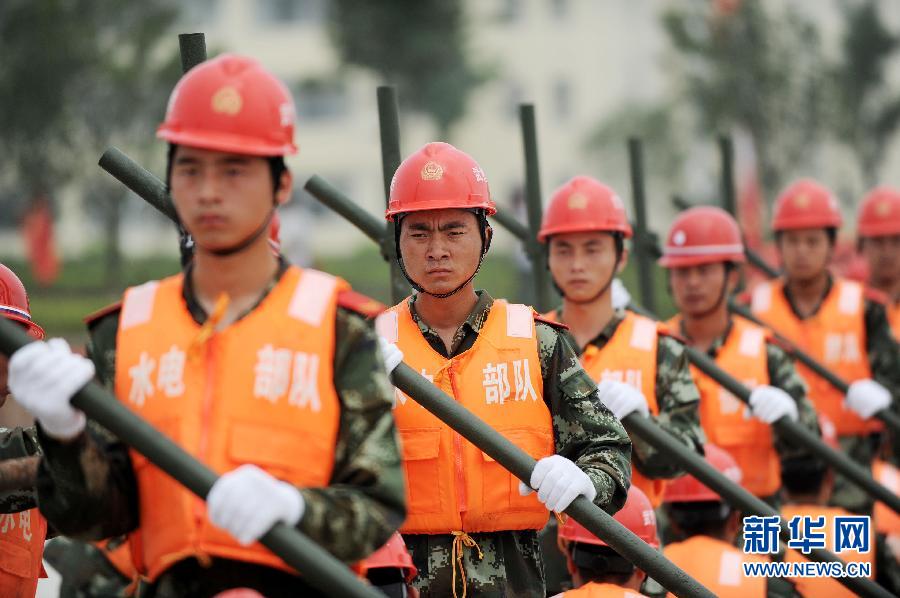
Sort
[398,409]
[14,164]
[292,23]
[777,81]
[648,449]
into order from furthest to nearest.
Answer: [292,23]
[777,81]
[14,164]
[648,449]
[398,409]

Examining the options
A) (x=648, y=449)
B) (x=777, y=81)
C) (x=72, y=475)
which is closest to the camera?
(x=72, y=475)

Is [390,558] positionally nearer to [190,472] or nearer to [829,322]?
[190,472]

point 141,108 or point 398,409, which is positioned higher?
point 141,108

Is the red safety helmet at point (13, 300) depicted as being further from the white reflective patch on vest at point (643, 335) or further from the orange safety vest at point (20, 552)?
the white reflective patch on vest at point (643, 335)

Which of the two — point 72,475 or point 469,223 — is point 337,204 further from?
point 72,475


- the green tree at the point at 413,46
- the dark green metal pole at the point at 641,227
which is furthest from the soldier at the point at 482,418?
the green tree at the point at 413,46

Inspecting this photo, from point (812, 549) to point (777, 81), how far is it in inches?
960

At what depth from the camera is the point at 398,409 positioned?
16.9 ft

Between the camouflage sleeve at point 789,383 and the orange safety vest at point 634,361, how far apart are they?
4.66 feet

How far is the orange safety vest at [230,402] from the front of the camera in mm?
3498

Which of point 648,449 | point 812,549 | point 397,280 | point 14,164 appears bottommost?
point 812,549

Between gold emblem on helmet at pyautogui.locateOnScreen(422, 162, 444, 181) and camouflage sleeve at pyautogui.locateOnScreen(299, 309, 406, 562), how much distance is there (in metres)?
1.65

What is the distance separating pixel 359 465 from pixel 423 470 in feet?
5.11

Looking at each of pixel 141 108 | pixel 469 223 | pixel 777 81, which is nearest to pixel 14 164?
pixel 141 108
